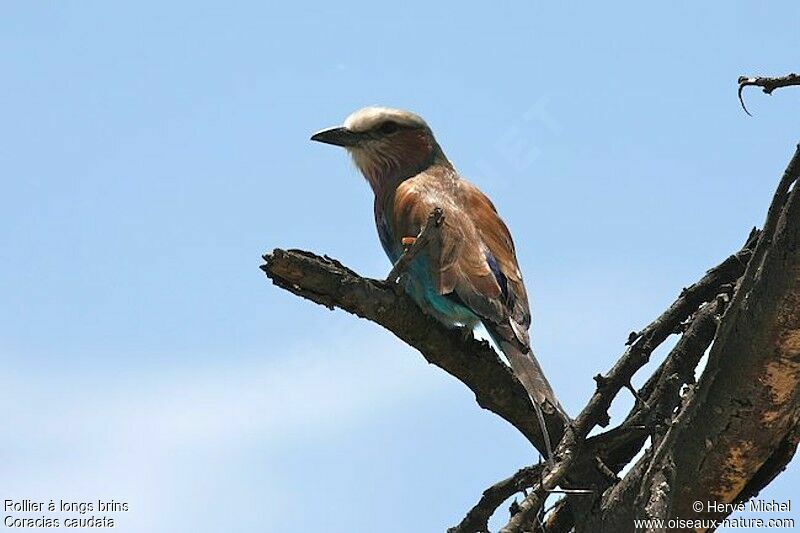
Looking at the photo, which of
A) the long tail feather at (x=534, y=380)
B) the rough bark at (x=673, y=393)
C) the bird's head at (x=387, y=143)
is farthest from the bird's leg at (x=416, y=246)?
the bird's head at (x=387, y=143)

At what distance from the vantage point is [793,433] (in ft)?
9.57

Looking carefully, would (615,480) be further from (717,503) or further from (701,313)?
(701,313)

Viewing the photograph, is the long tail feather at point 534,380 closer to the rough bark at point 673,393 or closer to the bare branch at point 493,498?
the rough bark at point 673,393

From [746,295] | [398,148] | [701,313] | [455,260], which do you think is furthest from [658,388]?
[398,148]

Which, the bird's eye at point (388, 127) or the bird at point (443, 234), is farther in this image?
the bird's eye at point (388, 127)

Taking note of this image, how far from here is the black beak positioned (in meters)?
5.60

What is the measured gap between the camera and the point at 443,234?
4.53m

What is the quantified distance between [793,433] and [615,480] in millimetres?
511

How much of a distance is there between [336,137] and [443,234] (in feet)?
4.19

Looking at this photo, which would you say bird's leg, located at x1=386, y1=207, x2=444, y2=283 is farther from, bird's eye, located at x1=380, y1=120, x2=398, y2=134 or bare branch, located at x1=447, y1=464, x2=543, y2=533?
bird's eye, located at x1=380, y1=120, x2=398, y2=134

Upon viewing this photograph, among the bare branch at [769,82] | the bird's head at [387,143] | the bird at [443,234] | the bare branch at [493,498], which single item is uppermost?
the bird's head at [387,143]

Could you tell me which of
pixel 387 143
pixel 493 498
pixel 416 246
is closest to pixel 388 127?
pixel 387 143

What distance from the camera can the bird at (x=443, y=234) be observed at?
4.12m

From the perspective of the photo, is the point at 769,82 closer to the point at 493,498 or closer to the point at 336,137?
the point at 493,498
